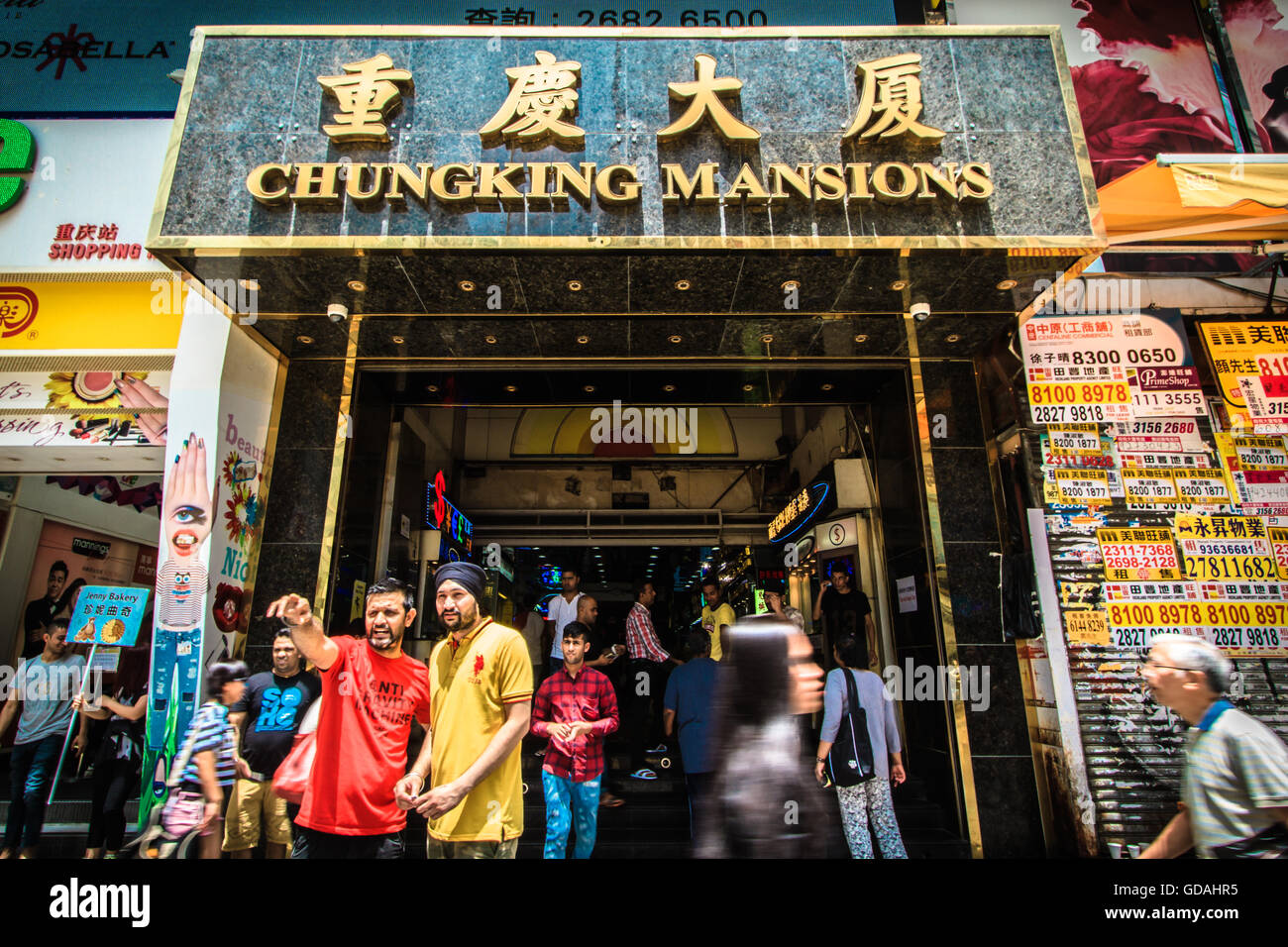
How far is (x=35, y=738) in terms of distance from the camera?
16.1ft

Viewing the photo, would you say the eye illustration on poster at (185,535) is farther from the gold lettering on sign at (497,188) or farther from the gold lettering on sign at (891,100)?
the gold lettering on sign at (891,100)

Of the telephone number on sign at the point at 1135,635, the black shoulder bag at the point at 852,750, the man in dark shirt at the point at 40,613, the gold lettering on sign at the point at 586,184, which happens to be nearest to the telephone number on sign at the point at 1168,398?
the telephone number on sign at the point at 1135,635

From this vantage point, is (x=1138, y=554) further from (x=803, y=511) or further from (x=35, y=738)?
(x=35, y=738)

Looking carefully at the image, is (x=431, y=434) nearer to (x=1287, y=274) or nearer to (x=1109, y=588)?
(x=1109, y=588)

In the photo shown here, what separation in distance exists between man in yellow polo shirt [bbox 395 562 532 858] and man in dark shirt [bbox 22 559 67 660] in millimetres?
7061

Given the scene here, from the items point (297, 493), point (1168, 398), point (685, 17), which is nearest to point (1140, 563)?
point (1168, 398)

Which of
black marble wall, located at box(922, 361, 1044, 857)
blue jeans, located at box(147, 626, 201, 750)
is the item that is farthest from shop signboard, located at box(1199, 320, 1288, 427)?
blue jeans, located at box(147, 626, 201, 750)

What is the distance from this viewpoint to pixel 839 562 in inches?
295

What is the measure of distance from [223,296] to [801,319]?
4779mm

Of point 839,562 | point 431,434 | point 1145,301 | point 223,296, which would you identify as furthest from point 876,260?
point 431,434

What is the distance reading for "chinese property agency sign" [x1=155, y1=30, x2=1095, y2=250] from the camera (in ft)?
15.3

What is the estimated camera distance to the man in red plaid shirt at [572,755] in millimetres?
4137

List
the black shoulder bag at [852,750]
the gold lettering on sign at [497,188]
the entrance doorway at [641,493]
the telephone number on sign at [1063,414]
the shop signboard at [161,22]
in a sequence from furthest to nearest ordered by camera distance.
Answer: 1. the shop signboard at [161,22]
2. the entrance doorway at [641,493]
3. the telephone number on sign at [1063,414]
4. the gold lettering on sign at [497,188]
5. the black shoulder bag at [852,750]

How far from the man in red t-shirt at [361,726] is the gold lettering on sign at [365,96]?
11.5 feet
